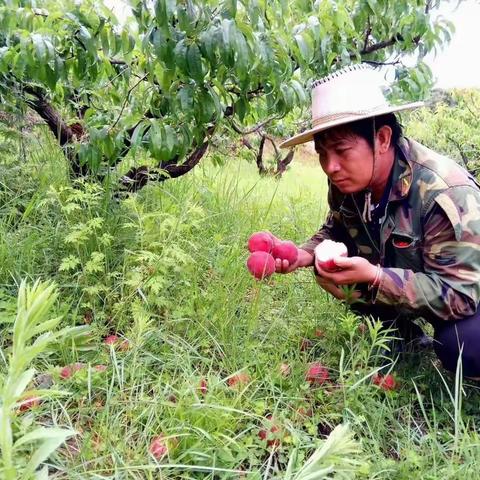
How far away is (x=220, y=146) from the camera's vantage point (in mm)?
3508

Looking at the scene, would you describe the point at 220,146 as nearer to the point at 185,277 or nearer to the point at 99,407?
the point at 185,277

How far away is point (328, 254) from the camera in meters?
1.89

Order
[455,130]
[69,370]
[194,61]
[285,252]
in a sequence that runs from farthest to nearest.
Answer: [455,130], [285,252], [194,61], [69,370]

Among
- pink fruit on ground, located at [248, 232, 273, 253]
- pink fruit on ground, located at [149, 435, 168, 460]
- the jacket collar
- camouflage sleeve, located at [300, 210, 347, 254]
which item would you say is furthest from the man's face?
pink fruit on ground, located at [149, 435, 168, 460]

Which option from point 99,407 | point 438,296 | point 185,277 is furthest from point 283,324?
point 99,407

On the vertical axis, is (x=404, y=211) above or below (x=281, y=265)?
above

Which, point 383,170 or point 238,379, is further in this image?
point 383,170

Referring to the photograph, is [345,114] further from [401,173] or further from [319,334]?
[319,334]

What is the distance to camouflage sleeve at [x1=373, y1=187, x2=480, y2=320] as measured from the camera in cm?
173

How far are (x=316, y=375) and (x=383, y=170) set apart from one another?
800 millimetres

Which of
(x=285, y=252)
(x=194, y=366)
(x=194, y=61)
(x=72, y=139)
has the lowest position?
(x=194, y=366)

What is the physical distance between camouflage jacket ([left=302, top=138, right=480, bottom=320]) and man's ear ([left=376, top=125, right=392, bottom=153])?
0.23ft

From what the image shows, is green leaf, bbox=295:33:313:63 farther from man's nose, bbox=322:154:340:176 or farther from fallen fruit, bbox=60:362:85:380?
fallen fruit, bbox=60:362:85:380

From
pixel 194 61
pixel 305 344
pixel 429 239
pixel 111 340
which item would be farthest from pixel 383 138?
pixel 111 340
